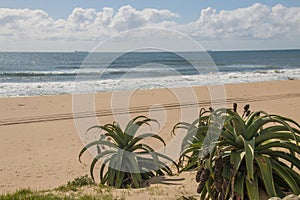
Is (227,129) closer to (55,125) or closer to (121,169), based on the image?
(121,169)

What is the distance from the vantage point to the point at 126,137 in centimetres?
498

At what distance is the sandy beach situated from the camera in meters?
6.10

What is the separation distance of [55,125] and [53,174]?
491 cm

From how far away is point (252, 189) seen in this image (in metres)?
3.04

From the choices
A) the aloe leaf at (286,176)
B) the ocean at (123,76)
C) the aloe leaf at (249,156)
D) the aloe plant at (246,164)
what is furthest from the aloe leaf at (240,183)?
the ocean at (123,76)

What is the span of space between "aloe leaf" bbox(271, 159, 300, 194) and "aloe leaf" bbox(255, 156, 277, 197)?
0.13 m

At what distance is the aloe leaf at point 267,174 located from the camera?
9.91 ft

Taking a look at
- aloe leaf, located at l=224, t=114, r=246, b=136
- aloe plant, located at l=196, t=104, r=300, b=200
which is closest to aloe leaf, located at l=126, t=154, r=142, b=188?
aloe plant, located at l=196, t=104, r=300, b=200

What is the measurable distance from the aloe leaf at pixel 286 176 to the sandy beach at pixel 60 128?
1.02 metres

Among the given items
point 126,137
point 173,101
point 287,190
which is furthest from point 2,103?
point 287,190

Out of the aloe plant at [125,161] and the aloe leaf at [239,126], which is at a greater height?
the aloe leaf at [239,126]

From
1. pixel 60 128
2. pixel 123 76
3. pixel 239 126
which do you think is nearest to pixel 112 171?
pixel 239 126

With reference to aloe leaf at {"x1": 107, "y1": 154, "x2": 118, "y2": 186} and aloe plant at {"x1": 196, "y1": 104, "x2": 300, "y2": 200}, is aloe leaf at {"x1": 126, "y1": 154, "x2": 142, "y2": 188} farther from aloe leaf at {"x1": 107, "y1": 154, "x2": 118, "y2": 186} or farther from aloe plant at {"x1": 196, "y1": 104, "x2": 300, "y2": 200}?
aloe plant at {"x1": 196, "y1": 104, "x2": 300, "y2": 200}

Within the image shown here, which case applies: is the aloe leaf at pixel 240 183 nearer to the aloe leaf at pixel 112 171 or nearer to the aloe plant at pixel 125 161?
the aloe plant at pixel 125 161
